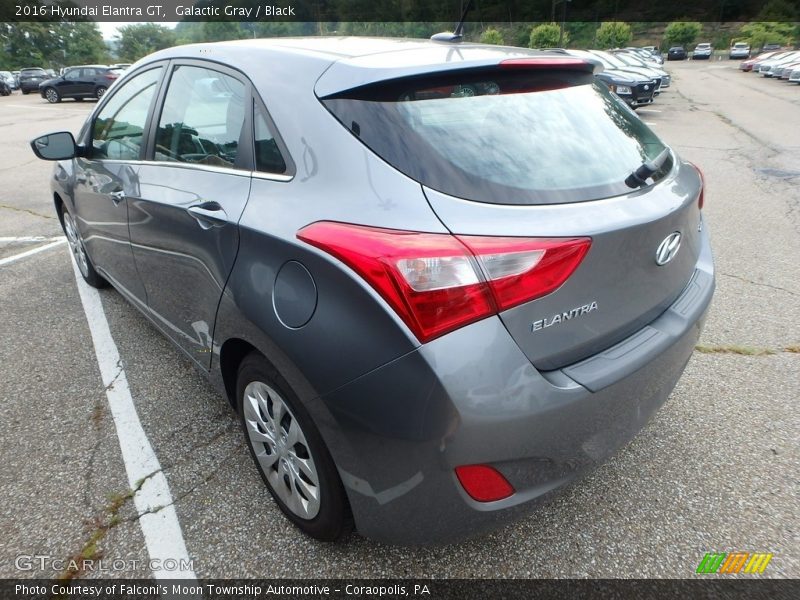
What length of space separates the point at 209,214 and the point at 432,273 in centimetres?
103

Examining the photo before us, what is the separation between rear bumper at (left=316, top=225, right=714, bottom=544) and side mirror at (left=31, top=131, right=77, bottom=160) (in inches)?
105

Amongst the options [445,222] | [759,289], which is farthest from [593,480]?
[759,289]

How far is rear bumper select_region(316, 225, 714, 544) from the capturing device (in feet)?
4.57

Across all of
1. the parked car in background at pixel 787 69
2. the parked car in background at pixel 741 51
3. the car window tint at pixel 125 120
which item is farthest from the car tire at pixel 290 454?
the parked car in background at pixel 741 51

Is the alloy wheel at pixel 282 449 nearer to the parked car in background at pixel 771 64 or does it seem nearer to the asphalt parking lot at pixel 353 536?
the asphalt parking lot at pixel 353 536

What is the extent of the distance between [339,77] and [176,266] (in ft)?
3.68

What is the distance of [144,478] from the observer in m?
2.30

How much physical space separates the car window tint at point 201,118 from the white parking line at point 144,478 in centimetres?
130

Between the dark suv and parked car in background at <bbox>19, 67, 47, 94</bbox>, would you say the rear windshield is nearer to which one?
the dark suv

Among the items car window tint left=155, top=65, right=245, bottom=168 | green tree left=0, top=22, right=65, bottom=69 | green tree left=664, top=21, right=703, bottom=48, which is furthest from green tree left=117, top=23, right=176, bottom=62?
car window tint left=155, top=65, right=245, bottom=168

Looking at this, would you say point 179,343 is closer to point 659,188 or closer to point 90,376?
point 90,376

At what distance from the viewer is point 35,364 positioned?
10.6 ft

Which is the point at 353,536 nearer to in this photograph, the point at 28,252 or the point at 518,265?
the point at 518,265

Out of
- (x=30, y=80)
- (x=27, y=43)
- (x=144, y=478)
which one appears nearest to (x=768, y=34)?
(x=30, y=80)
